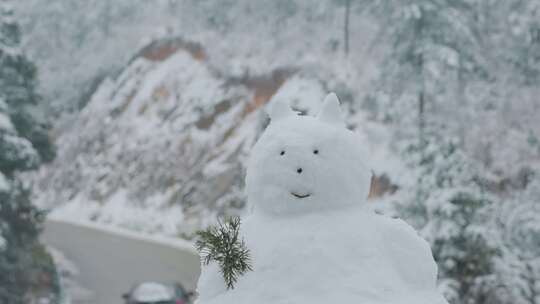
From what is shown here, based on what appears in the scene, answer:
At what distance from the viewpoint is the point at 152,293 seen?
1097 cm

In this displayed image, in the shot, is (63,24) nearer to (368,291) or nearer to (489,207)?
(489,207)

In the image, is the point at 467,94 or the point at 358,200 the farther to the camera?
the point at 467,94

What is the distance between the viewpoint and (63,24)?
151 feet

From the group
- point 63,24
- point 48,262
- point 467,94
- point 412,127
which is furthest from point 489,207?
point 63,24

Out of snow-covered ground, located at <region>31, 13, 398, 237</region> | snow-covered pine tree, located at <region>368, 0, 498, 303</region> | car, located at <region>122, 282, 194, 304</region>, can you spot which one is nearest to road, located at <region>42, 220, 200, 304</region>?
snow-covered ground, located at <region>31, 13, 398, 237</region>

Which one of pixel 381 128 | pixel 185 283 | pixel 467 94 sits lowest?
pixel 185 283

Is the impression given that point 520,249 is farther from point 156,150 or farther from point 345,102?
point 156,150

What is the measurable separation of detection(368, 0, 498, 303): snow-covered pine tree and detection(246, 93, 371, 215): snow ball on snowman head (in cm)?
602

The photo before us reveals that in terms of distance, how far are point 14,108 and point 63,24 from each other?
34.3 meters

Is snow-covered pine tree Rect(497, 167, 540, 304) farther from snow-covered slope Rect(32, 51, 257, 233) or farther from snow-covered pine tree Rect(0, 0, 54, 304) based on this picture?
snow-covered slope Rect(32, 51, 257, 233)

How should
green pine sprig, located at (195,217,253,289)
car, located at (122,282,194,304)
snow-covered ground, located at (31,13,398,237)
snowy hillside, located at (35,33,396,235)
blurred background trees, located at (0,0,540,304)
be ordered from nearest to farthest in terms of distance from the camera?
green pine sprig, located at (195,217,253,289)
blurred background trees, located at (0,0,540,304)
car, located at (122,282,194,304)
snow-covered ground, located at (31,13,398,237)
snowy hillside, located at (35,33,396,235)

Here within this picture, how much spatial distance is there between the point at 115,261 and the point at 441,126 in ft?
34.1

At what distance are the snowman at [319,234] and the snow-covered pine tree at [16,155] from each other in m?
7.37

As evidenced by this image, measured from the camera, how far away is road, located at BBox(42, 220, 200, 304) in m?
15.3
